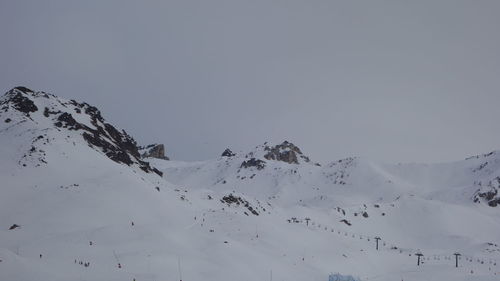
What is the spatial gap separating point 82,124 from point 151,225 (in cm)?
3222

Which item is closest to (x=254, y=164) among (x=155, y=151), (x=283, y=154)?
(x=283, y=154)

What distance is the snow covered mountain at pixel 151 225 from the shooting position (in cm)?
2955

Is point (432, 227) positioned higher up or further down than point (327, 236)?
higher up

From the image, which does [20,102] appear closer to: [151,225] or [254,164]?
[151,225]

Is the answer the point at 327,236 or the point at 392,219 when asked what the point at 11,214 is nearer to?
the point at 327,236

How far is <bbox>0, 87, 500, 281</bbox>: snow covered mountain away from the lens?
29.5 m

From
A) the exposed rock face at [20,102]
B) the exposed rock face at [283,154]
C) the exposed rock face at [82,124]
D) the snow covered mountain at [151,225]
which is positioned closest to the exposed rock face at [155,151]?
the exposed rock face at [283,154]

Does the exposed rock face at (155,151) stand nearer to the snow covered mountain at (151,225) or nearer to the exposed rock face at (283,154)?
the exposed rock face at (283,154)

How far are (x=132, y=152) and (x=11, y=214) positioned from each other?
34084mm

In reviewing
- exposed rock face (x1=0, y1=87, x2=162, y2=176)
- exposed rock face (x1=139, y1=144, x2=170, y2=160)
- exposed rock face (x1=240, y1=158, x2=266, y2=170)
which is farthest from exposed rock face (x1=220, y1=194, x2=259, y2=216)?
exposed rock face (x1=139, y1=144, x2=170, y2=160)

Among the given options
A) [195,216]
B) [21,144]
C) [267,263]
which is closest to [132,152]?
[21,144]

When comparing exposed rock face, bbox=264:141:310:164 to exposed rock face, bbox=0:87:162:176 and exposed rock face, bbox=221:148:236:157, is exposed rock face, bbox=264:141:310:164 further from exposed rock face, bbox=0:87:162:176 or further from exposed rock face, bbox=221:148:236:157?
exposed rock face, bbox=0:87:162:176

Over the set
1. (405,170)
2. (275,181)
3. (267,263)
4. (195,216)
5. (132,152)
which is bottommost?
(267,263)

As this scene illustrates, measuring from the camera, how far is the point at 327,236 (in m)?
58.4
